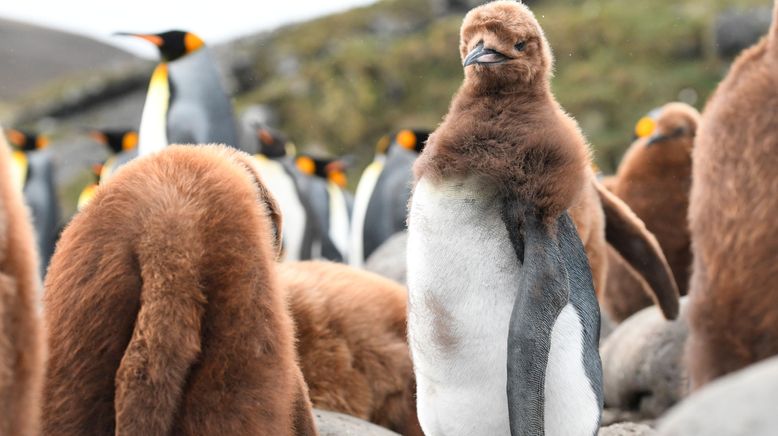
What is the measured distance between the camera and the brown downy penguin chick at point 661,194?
232 inches

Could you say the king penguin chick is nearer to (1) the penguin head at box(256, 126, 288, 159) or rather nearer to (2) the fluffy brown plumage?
(2) the fluffy brown plumage

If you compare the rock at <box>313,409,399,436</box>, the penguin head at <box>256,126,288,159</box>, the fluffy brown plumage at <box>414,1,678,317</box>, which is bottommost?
the penguin head at <box>256,126,288,159</box>

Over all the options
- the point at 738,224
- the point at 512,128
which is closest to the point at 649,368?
the point at 738,224

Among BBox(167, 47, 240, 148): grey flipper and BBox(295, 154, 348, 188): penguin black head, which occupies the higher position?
BBox(167, 47, 240, 148): grey flipper

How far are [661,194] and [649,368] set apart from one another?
146 centimetres

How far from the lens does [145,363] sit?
7.95 feet

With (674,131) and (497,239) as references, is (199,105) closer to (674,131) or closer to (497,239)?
(674,131)

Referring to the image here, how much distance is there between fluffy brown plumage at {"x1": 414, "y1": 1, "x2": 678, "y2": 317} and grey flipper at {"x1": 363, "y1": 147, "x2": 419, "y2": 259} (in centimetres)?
793

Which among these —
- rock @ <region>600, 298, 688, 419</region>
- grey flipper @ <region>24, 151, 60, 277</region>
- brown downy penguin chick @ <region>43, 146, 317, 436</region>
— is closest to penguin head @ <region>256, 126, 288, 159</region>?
grey flipper @ <region>24, 151, 60, 277</region>

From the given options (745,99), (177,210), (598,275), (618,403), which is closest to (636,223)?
(598,275)

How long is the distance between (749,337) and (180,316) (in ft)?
6.68

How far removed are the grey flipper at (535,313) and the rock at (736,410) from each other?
142 centimetres

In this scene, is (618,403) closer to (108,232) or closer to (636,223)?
(636,223)

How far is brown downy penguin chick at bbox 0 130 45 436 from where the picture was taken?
2125mm
